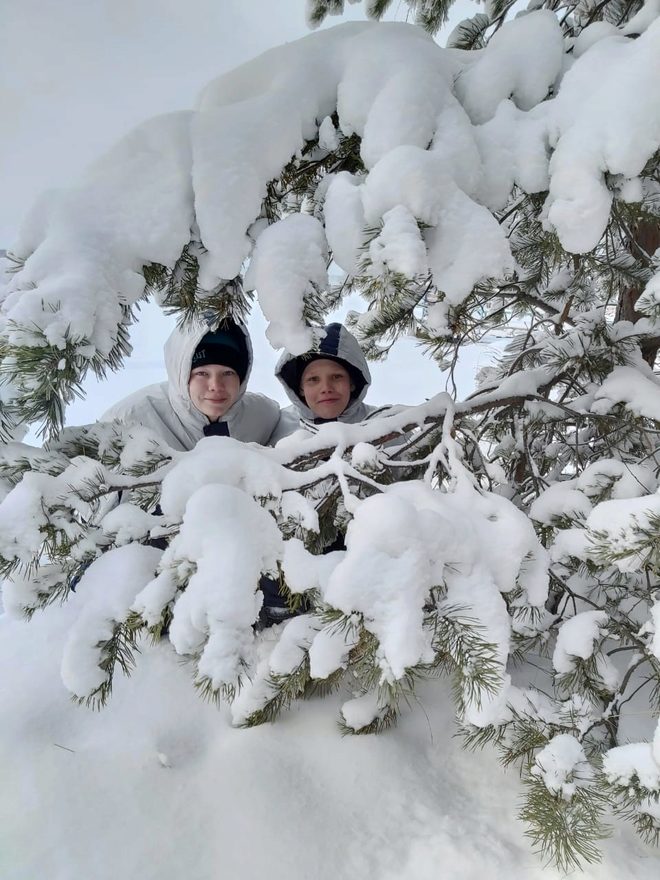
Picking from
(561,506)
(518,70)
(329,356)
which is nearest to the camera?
(518,70)

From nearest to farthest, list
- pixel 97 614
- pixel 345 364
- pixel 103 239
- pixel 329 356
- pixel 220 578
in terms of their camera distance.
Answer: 1. pixel 220 578
2. pixel 97 614
3. pixel 103 239
4. pixel 329 356
5. pixel 345 364

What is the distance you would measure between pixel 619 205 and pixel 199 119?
1.04 metres

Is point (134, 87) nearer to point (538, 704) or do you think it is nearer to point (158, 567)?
point (158, 567)

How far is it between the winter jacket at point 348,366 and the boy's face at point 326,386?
62mm

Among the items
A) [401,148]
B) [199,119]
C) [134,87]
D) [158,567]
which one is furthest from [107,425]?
[134,87]

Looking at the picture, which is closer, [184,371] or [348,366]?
[184,371]

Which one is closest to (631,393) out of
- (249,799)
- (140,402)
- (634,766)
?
(634,766)

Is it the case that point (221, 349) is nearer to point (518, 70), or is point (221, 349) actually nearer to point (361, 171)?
point (361, 171)

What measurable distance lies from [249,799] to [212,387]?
1831 millimetres

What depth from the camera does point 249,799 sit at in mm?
1566

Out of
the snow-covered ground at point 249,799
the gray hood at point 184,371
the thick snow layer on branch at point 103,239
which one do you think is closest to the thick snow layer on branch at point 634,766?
the snow-covered ground at point 249,799

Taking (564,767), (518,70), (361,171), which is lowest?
(564,767)

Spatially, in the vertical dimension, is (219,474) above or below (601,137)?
below

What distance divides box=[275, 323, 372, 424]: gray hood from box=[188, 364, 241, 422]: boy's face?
1.13 feet
